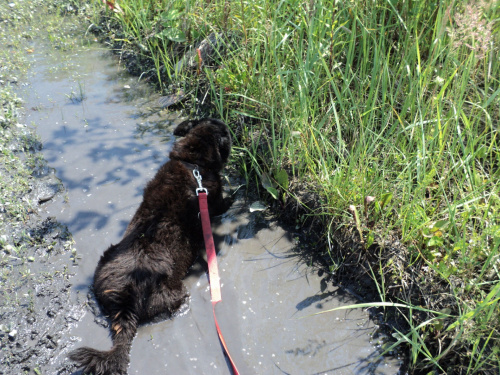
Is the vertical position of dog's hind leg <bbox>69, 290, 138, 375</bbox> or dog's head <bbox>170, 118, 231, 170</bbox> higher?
dog's head <bbox>170, 118, 231, 170</bbox>

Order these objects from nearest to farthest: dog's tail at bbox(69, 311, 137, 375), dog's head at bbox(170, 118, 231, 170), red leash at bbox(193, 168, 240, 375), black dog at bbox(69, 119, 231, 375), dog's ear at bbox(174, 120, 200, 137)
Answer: dog's tail at bbox(69, 311, 137, 375), black dog at bbox(69, 119, 231, 375), red leash at bbox(193, 168, 240, 375), dog's head at bbox(170, 118, 231, 170), dog's ear at bbox(174, 120, 200, 137)

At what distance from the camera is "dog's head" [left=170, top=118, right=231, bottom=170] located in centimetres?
359

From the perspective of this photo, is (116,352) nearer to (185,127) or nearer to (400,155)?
(185,127)

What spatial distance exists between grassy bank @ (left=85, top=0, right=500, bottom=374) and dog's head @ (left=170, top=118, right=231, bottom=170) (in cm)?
26

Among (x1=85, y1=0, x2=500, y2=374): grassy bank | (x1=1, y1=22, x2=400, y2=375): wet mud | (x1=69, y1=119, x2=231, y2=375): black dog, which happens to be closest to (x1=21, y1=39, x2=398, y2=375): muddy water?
(x1=1, y1=22, x2=400, y2=375): wet mud

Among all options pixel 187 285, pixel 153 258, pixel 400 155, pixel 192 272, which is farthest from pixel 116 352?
pixel 400 155

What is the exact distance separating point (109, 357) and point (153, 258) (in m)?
0.67

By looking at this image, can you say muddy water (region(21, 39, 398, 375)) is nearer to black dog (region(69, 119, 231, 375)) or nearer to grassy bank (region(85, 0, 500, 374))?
black dog (region(69, 119, 231, 375))

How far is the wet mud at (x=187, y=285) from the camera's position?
2.52 meters

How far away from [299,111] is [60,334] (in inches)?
96.6

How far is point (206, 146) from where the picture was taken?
363 centimetres

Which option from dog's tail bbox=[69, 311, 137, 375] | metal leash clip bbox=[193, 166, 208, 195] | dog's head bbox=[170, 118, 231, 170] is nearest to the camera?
dog's tail bbox=[69, 311, 137, 375]

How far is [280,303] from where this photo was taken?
2.87 metres

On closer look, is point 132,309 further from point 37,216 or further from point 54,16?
point 54,16
